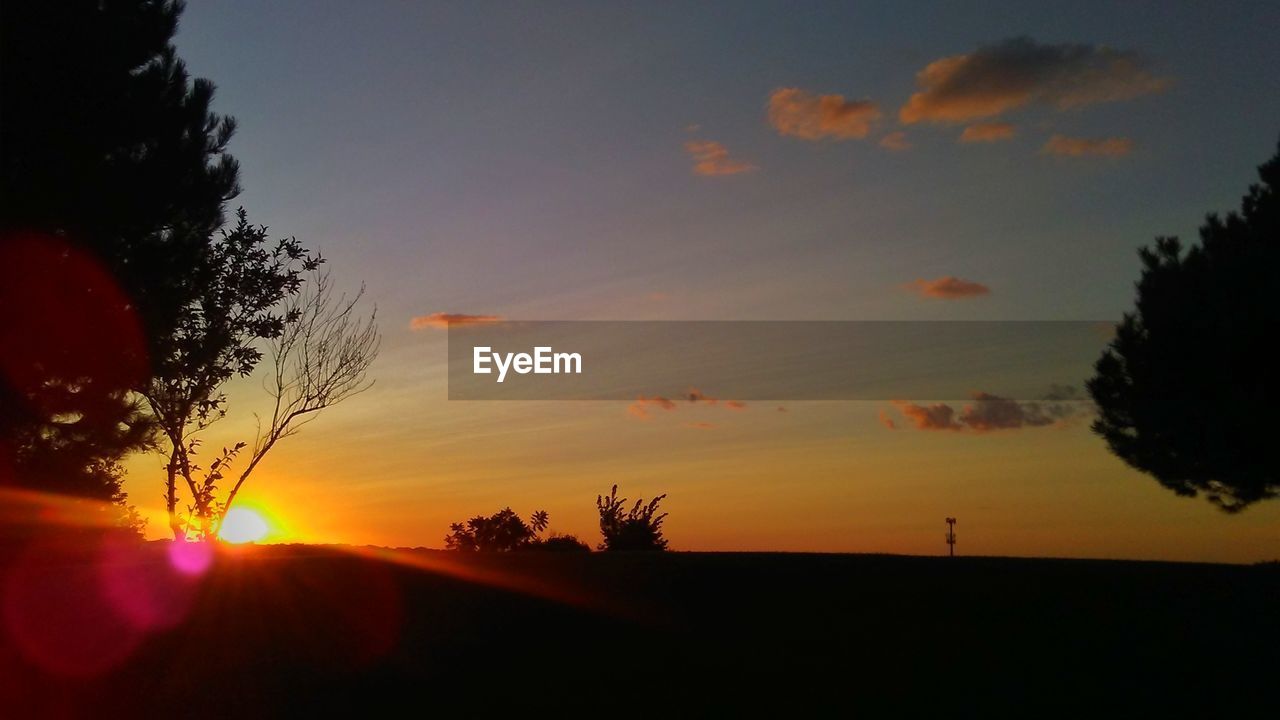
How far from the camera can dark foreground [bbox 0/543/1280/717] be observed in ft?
29.9

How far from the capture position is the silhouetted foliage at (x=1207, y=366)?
887 inches

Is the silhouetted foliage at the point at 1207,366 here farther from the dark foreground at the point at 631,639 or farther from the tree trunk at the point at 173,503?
the tree trunk at the point at 173,503

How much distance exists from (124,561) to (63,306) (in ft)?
11.6

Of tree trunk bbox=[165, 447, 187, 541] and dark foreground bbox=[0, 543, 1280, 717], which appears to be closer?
dark foreground bbox=[0, 543, 1280, 717]

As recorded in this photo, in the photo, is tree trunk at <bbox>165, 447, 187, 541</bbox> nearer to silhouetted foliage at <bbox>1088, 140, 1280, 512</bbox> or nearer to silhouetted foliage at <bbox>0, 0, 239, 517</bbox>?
silhouetted foliage at <bbox>0, 0, 239, 517</bbox>

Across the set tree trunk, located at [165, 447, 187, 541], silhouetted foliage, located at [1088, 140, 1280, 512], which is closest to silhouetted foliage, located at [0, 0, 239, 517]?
tree trunk, located at [165, 447, 187, 541]

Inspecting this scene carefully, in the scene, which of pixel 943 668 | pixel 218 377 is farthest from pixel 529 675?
pixel 218 377

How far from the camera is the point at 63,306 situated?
15211 millimetres

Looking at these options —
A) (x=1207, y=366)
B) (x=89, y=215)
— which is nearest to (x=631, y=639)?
(x=89, y=215)

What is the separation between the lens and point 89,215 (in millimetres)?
15180

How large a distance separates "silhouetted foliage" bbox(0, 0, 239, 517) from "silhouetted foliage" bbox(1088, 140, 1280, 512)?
19.1m

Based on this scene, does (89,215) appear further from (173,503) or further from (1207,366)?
(1207,366)

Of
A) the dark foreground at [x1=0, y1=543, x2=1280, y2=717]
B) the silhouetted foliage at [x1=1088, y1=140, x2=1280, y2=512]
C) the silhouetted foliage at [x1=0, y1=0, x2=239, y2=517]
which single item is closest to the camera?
the dark foreground at [x1=0, y1=543, x2=1280, y2=717]

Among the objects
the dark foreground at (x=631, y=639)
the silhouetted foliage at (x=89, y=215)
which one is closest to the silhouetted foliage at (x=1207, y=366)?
the dark foreground at (x=631, y=639)
